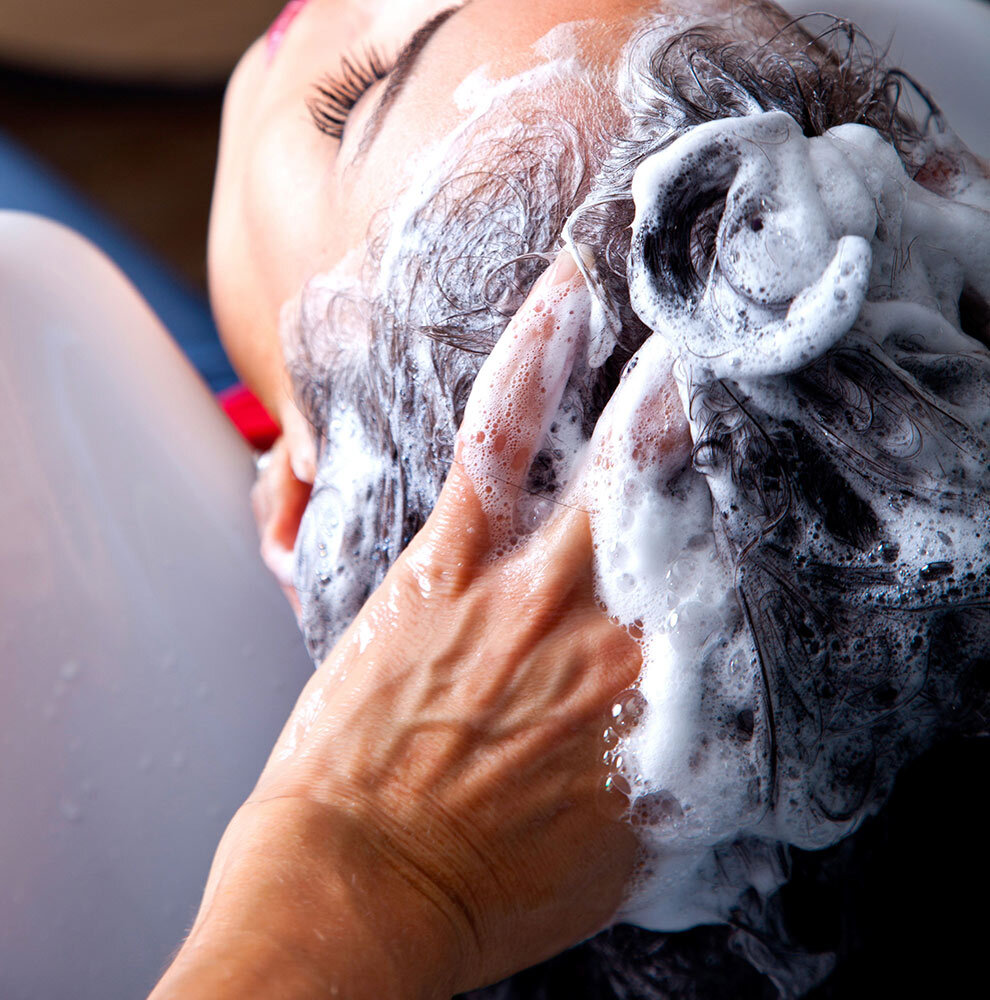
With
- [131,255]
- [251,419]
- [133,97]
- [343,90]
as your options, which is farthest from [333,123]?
[133,97]

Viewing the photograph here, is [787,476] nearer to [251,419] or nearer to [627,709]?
[627,709]

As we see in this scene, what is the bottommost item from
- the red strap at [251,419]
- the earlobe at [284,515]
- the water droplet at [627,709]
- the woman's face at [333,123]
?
the red strap at [251,419]

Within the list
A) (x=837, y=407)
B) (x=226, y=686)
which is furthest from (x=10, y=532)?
(x=837, y=407)

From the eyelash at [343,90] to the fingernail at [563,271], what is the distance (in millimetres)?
307

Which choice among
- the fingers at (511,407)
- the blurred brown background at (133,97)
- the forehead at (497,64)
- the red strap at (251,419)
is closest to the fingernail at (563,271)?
the fingers at (511,407)

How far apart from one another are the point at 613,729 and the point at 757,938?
0.31 m

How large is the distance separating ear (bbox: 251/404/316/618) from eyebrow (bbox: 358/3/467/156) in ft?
0.88

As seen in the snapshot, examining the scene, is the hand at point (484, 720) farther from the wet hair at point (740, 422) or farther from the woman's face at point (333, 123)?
the woman's face at point (333, 123)

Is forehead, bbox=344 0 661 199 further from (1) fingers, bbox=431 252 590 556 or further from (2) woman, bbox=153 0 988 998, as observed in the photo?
(1) fingers, bbox=431 252 590 556

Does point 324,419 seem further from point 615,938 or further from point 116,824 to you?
point 615,938

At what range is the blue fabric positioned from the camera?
5.10 feet

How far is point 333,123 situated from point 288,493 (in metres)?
0.35

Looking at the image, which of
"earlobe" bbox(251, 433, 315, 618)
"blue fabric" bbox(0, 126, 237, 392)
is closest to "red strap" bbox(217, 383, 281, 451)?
"blue fabric" bbox(0, 126, 237, 392)

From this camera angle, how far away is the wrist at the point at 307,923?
45 cm
